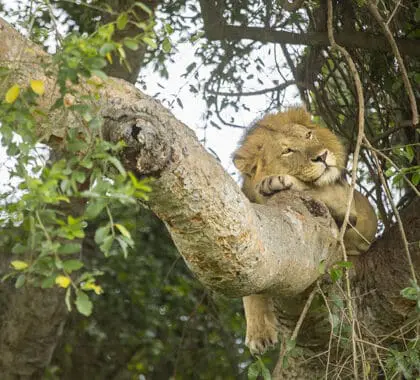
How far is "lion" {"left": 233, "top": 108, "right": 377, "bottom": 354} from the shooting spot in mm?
3064

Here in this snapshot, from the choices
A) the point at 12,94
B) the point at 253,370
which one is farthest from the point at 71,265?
the point at 253,370

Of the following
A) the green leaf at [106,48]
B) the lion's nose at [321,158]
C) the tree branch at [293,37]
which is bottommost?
the lion's nose at [321,158]

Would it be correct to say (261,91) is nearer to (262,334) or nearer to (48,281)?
(262,334)

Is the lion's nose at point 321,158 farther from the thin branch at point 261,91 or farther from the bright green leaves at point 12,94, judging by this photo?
the bright green leaves at point 12,94

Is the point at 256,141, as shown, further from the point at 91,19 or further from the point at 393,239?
the point at 91,19

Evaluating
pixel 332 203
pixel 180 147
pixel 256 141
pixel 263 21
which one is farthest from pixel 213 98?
pixel 180 147

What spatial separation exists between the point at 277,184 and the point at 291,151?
0.21 meters

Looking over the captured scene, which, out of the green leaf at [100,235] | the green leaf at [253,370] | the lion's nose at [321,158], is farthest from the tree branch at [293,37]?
the green leaf at [100,235]

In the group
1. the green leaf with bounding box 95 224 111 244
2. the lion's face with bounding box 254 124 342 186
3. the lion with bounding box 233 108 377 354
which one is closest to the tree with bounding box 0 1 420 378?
the green leaf with bounding box 95 224 111 244

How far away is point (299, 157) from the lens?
310 centimetres

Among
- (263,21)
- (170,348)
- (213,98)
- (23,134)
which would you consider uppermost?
(263,21)

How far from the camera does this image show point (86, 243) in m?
5.35

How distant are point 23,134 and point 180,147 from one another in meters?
0.42

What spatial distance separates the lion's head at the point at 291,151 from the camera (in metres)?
3.08
